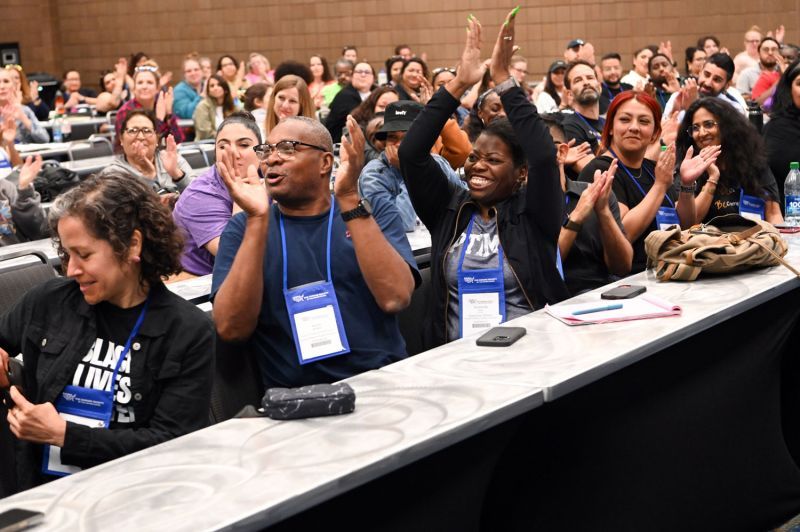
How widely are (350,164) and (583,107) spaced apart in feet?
14.0

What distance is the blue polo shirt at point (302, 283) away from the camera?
3.07 metres

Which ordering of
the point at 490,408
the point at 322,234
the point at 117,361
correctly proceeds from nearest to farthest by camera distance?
the point at 490,408 < the point at 117,361 < the point at 322,234

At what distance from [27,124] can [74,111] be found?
460cm

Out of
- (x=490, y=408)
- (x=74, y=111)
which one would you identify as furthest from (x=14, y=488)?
(x=74, y=111)

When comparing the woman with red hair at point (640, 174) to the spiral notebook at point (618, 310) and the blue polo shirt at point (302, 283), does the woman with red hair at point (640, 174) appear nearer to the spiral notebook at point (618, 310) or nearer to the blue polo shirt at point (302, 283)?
the spiral notebook at point (618, 310)

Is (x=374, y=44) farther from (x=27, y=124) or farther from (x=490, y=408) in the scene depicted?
(x=490, y=408)

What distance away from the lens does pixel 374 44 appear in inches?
739

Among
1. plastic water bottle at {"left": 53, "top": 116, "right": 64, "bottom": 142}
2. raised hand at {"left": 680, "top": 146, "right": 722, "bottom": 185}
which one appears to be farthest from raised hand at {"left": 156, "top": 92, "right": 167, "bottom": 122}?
raised hand at {"left": 680, "top": 146, "right": 722, "bottom": 185}

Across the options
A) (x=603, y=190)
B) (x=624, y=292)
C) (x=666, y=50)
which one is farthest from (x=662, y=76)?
(x=624, y=292)

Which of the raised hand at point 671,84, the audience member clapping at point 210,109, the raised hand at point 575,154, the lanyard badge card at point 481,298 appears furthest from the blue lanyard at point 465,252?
the audience member clapping at point 210,109

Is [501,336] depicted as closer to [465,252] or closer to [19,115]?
[465,252]

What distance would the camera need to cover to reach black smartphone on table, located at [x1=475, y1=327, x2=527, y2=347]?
275 centimetres

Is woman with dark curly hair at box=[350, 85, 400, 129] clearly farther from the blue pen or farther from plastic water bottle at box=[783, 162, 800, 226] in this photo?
the blue pen

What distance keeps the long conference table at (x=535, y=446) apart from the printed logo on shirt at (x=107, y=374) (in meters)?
0.39
